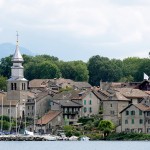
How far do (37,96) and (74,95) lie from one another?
5189mm

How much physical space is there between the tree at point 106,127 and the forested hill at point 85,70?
137 feet

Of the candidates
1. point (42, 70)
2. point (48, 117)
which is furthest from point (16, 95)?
point (42, 70)

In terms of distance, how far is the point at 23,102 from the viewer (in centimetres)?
11688

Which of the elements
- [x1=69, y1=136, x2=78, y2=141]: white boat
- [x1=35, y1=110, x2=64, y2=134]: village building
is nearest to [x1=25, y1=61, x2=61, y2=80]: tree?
[x1=35, y1=110, x2=64, y2=134]: village building

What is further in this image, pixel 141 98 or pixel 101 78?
pixel 101 78

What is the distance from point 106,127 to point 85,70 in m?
48.3

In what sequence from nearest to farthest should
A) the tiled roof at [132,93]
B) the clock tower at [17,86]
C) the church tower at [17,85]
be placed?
the tiled roof at [132,93] → the clock tower at [17,86] → the church tower at [17,85]

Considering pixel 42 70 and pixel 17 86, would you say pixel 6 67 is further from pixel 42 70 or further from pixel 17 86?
pixel 17 86

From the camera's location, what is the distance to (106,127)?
102812 millimetres

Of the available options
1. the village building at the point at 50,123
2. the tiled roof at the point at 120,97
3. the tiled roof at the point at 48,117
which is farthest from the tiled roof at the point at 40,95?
the tiled roof at the point at 120,97

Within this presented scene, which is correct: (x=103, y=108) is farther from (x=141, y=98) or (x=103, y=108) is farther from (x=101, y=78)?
(x=101, y=78)

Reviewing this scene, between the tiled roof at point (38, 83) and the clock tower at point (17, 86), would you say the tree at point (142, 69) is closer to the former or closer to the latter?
the tiled roof at point (38, 83)

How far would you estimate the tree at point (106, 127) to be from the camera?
4048 inches

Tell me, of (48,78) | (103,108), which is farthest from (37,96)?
(48,78)
